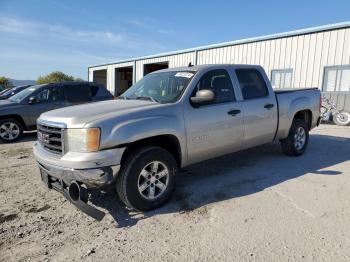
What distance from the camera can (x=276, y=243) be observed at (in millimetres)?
3049

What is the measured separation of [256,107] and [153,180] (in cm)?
240

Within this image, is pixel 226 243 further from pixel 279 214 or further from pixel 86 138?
pixel 86 138

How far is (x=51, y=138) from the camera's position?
373 centimetres

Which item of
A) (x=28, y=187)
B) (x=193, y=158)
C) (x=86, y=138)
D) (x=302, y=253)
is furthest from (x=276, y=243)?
(x=28, y=187)

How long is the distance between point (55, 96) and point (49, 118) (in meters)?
6.20

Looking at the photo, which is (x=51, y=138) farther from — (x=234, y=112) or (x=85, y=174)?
(x=234, y=112)

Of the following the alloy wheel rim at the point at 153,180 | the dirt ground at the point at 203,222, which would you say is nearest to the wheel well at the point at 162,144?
the alloy wheel rim at the point at 153,180

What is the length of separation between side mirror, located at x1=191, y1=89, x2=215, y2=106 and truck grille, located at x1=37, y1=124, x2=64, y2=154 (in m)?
1.80

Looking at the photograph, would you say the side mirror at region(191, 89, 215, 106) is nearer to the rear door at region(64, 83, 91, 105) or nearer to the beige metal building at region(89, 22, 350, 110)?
the rear door at region(64, 83, 91, 105)

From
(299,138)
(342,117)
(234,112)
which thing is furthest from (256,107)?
(342,117)

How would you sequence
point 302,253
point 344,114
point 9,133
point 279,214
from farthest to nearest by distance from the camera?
point 344,114
point 9,133
point 279,214
point 302,253

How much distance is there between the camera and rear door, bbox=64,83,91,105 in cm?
978

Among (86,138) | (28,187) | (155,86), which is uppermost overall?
(155,86)

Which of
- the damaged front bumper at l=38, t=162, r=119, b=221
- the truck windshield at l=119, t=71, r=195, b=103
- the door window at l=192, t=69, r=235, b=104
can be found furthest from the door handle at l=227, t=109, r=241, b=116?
the damaged front bumper at l=38, t=162, r=119, b=221
